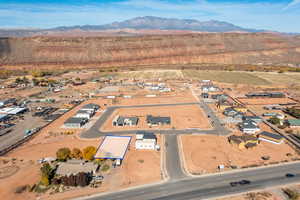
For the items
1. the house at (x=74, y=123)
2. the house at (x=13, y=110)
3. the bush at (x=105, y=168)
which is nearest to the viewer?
the bush at (x=105, y=168)

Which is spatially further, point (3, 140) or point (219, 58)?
point (219, 58)

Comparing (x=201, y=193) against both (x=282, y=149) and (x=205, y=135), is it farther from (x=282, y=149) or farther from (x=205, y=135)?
(x=282, y=149)

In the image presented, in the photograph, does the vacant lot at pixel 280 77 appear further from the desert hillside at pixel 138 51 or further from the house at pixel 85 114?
the house at pixel 85 114

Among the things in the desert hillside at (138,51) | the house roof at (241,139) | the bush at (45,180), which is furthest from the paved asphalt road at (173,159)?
the desert hillside at (138,51)

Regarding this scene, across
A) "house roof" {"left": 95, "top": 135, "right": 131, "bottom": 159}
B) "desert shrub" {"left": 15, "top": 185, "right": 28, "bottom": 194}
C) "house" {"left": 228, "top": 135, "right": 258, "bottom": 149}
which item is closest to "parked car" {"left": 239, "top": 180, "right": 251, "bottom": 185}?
"house" {"left": 228, "top": 135, "right": 258, "bottom": 149}

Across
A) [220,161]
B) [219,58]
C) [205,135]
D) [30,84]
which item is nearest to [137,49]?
[219,58]

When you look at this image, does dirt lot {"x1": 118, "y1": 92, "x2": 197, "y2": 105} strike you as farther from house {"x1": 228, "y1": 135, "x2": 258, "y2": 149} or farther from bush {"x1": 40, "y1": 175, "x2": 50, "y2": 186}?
bush {"x1": 40, "y1": 175, "x2": 50, "y2": 186}

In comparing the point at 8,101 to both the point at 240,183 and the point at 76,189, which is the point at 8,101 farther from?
the point at 240,183
